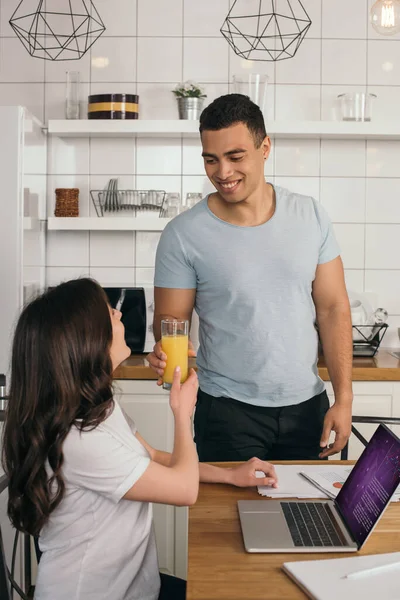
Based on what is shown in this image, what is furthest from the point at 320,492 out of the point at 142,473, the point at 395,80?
the point at 395,80

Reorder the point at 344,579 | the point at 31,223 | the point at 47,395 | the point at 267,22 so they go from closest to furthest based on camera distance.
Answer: the point at 344,579
the point at 47,395
the point at 31,223
the point at 267,22

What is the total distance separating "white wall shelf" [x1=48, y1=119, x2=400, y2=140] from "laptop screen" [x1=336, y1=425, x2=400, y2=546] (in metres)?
2.05

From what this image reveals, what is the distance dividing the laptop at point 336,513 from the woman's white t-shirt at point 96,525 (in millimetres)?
215

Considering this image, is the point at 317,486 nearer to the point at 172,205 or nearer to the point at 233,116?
the point at 233,116

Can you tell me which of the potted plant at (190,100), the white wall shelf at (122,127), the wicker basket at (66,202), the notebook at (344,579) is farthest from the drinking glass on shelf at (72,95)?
the notebook at (344,579)

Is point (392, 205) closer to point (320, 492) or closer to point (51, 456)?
point (320, 492)

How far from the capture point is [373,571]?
1.16 m

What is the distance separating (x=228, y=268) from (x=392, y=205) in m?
1.67

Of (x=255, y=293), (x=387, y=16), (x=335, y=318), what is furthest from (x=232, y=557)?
(x=387, y=16)

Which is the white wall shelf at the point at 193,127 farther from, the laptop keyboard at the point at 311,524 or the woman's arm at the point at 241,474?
the laptop keyboard at the point at 311,524

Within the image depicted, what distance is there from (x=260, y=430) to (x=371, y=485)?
2.19ft

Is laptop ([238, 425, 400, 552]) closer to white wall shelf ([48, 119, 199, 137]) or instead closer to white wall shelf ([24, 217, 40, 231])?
white wall shelf ([24, 217, 40, 231])

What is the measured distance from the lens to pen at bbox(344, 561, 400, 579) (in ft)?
3.74

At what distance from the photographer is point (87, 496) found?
4.48 ft
